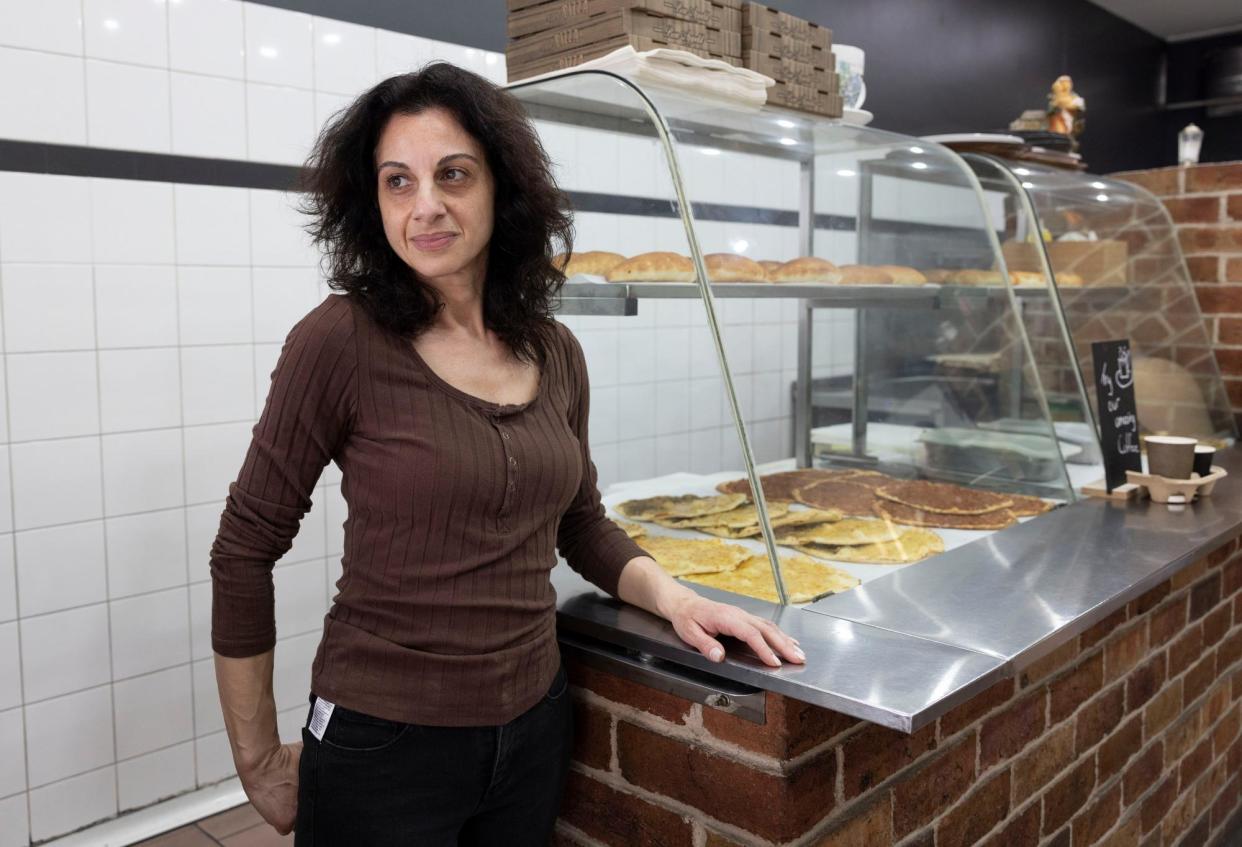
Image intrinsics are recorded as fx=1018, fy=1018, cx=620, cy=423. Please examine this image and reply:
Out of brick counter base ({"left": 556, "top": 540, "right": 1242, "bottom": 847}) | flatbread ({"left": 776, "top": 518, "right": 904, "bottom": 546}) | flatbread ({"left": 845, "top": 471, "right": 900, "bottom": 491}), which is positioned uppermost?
flatbread ({"left": 845, "top": 471, "right": 900, "bottom": 491})

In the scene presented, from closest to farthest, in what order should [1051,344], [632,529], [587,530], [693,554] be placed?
[587,530], [693,554], [632,529], [1051,344]

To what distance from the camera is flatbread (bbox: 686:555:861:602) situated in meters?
1.57

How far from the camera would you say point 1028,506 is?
2133 mm

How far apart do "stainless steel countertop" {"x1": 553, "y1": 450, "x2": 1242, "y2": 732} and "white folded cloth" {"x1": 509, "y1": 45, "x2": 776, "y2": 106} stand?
912mm

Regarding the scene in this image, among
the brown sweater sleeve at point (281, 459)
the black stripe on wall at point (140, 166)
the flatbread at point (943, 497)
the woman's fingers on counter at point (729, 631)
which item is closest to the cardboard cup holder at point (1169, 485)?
the flatbread at point (943, 497)

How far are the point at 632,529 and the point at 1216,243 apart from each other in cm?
237

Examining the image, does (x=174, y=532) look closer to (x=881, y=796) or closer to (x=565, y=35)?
(x=565, y=35)

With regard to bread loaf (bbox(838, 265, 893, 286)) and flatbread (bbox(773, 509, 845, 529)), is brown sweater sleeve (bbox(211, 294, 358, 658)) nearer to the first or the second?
flatbread (bbox(773, 509, 845, 529))

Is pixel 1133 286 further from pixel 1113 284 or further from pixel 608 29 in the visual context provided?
pixel 608 29

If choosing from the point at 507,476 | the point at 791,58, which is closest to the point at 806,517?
the point at 507,476

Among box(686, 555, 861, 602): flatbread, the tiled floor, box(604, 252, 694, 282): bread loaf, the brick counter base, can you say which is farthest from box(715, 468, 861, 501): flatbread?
the tiled floor

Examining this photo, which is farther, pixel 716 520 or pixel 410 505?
pixel 716 520

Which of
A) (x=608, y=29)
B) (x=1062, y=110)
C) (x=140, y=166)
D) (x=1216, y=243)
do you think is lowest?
(x=1216, y=243)

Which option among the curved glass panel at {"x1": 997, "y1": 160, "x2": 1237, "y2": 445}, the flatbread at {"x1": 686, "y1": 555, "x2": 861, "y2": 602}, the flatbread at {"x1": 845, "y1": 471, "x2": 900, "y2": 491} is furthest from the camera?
the curved glass panel at {"x1": 997, "y1": 160, "x2": 1237, "y2": 445}
